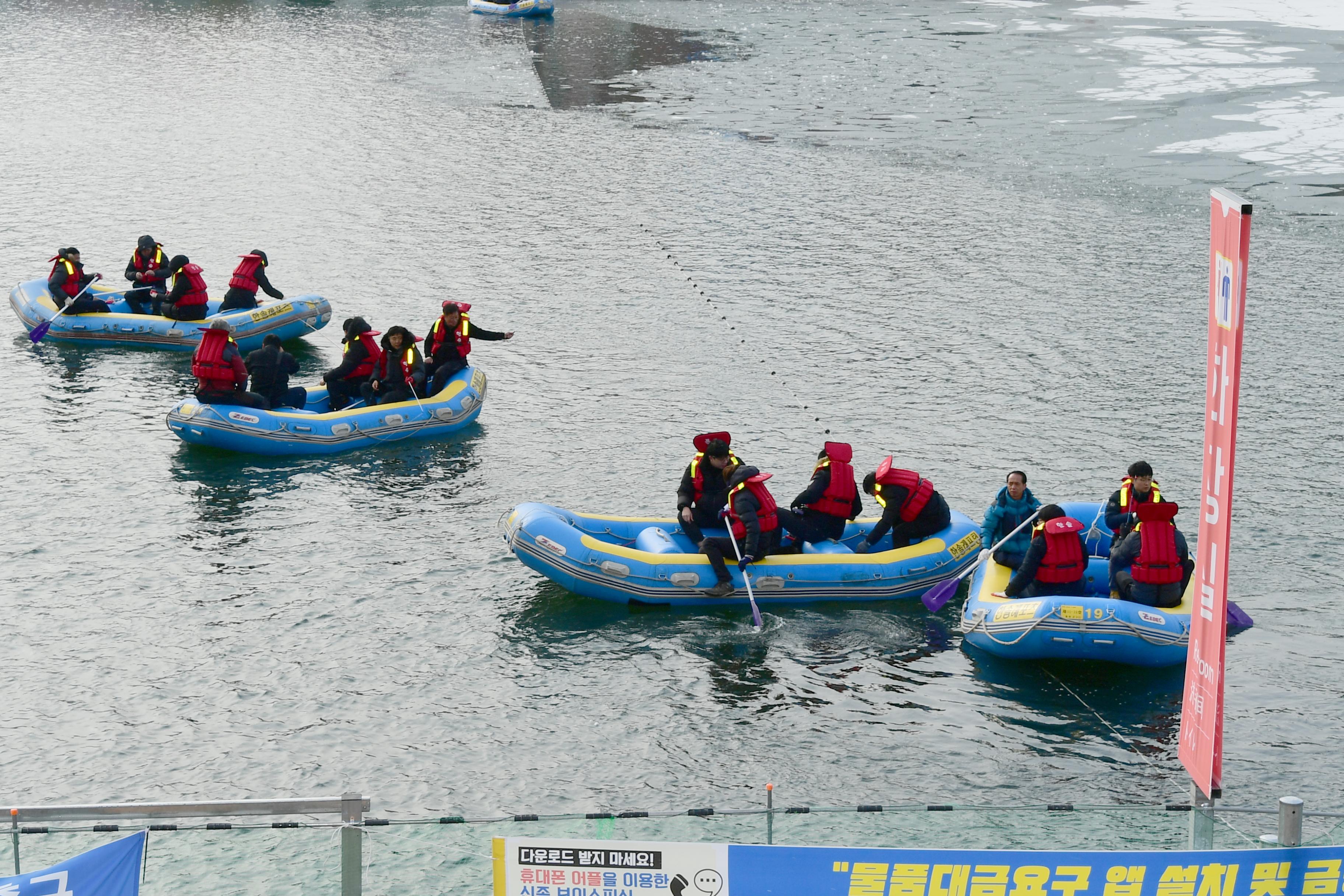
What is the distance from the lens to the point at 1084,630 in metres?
11.7

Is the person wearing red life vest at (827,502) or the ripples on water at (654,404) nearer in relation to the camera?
the ripples on water at (654,404)

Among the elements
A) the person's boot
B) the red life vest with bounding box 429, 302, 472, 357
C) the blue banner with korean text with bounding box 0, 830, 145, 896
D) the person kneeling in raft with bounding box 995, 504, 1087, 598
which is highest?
the red life vest with bounding box 429, 302, 472, 357

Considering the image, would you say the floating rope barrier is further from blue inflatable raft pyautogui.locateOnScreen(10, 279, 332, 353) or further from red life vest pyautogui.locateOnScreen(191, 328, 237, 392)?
blue inflatable raft pyautogui.locateOnScreen(10, 279, 332, 353)

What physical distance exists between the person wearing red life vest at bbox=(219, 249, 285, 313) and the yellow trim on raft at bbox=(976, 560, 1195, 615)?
12.3 metres

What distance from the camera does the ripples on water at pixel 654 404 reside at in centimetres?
1090

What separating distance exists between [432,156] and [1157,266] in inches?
658

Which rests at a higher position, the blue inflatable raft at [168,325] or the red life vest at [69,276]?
the red life vest at [69,276]

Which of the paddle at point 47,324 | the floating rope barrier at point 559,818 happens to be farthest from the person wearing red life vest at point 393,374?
the floating rope barrier at point 559,818

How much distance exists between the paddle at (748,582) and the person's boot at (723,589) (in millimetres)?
139

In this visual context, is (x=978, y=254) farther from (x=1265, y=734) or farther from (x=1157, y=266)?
(x=1265, y=734)

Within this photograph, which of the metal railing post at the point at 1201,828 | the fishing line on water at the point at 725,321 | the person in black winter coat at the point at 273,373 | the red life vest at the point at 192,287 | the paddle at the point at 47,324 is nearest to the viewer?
the metal railing post at the point at 1201,828

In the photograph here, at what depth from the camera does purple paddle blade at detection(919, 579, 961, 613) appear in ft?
42.3

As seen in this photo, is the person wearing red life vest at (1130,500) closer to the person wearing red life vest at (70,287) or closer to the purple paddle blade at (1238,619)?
the purple paddle blade at (1238,619)

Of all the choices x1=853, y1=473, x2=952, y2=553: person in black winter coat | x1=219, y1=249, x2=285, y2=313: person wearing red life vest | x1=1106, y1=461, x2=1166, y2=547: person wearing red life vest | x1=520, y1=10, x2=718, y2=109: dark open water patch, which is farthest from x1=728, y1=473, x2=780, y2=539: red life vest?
x1=520, y1=10, x2=718, y2=109: dark open water patch
